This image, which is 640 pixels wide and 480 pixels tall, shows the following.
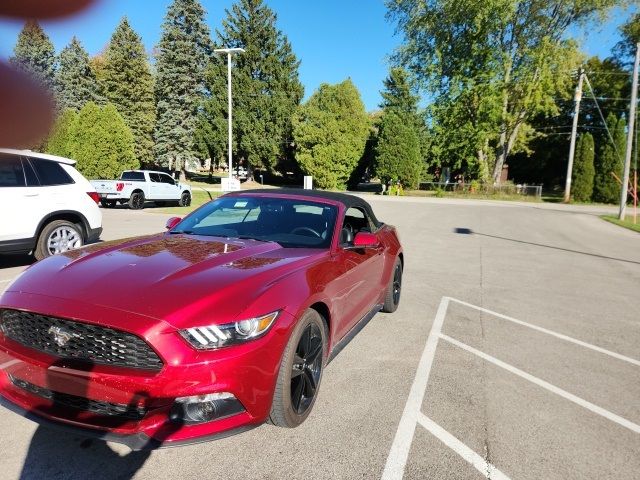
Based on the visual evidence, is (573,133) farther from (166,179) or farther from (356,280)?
(356,280)

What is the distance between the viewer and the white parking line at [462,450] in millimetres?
2746

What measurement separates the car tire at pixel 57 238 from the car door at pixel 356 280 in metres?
4.92

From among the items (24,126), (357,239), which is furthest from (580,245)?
(24,126)

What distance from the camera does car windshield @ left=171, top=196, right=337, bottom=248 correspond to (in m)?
4.19

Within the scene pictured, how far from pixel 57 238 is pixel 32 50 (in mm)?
7668

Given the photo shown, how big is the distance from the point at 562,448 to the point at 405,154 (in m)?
43.8

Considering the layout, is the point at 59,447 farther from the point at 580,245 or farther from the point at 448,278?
the point at 580,245

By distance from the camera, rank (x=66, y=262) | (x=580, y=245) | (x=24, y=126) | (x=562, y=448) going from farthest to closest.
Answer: (x=580, y=245), (x=66, y=262), (x=562, y=448), (x=24, y=126)

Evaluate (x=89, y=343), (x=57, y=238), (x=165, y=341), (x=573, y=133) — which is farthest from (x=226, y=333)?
(x=573, y=133)

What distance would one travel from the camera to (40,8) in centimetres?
65

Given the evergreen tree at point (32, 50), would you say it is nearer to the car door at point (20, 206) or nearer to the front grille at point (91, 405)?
the front grille at point (91, 405)

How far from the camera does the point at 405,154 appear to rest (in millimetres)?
45219

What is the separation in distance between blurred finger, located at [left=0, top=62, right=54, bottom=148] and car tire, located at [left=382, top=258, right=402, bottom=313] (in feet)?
16.4

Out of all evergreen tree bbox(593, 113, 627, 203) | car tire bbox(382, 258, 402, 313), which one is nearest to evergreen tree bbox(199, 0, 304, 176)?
evergreen tree bbox(593, 113, 627, 203)
